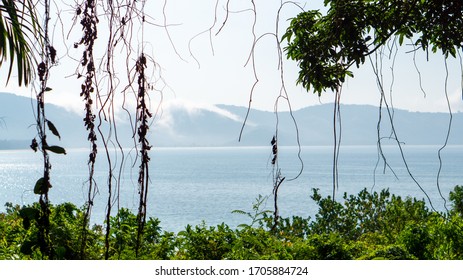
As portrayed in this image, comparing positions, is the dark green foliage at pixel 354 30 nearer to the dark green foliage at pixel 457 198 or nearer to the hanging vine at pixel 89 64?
the hanging vine at pixel 89 64

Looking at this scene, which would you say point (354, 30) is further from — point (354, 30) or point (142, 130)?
point (142, 130)

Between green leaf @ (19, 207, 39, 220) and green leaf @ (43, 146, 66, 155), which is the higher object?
green leaf @ (43, 146, 66, 155)

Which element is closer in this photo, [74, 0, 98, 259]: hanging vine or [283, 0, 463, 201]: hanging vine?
[74, 0, 98, 259]: hanging vine

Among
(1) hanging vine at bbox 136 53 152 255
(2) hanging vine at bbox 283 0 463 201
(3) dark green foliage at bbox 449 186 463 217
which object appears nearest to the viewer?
(1) hanging vine at bbox 136 53 152 255

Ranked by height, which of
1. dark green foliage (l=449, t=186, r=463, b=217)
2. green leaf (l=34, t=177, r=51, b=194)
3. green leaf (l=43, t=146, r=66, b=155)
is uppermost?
green leaf (l=43, t=146, r=66, b=155)

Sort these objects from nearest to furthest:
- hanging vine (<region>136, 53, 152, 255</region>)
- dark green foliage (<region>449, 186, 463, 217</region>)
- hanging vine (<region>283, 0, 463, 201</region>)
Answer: hanging vine (<region>136, 53, 152, 255</region>) → hanging vine (<region>283, 0, 463, 201</region>) → dark green foliage (<region>449, 186, 463, 217</region>)

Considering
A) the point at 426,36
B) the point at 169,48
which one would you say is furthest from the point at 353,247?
the point at 169,48

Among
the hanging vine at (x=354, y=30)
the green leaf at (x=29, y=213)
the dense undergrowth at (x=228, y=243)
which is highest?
the hanging vine at (x=354, y=30)

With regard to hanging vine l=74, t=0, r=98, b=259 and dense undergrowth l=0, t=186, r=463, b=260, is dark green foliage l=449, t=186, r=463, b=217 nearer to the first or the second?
dense undergrowth l=0, t=186, r=463, b=260

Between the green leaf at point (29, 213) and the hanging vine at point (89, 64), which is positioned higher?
the hanging vine at point (89, 64)

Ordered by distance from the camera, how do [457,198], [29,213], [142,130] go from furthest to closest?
[457,198] → [29,213] → [142,130]

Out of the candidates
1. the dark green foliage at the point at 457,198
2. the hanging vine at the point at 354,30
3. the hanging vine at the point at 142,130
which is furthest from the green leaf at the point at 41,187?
the dark green foliage at the point at 457,198

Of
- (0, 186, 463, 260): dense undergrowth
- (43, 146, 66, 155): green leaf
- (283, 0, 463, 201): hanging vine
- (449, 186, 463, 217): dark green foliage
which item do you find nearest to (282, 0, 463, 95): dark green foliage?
(283, 0, 463, 201): hanging vine

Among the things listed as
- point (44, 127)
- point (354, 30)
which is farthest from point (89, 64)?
point (354, 30)
